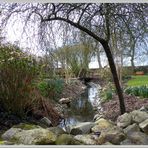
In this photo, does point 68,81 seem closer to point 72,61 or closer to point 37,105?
point 72,61

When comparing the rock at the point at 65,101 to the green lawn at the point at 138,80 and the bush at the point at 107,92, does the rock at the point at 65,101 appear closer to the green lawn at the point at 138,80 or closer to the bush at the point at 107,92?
the bush at the point at 107,92

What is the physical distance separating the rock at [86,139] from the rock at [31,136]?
0.63 ft

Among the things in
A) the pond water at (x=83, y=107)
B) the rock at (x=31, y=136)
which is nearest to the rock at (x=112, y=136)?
the rock at (x=31, y=136)

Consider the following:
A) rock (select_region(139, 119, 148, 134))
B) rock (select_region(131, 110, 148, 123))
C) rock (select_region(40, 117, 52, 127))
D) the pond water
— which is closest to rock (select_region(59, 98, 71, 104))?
the pond water

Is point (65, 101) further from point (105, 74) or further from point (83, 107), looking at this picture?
point (105, 74)

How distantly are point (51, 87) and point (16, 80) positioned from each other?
0.36m

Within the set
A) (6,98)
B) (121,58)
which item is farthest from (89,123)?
(6,98)

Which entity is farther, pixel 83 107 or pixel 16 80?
pixel 83 107

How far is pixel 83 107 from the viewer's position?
12.1ft

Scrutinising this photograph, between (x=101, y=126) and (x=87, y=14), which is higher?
(x=87, y=14)

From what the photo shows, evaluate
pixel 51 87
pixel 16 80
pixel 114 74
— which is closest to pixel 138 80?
pixel 114 74

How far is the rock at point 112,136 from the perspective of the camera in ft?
8.98

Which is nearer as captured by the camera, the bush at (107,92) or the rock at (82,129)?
the rock at (82,129)

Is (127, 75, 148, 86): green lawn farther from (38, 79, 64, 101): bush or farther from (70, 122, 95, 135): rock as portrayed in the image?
(38, 79, 64, 101): bush
